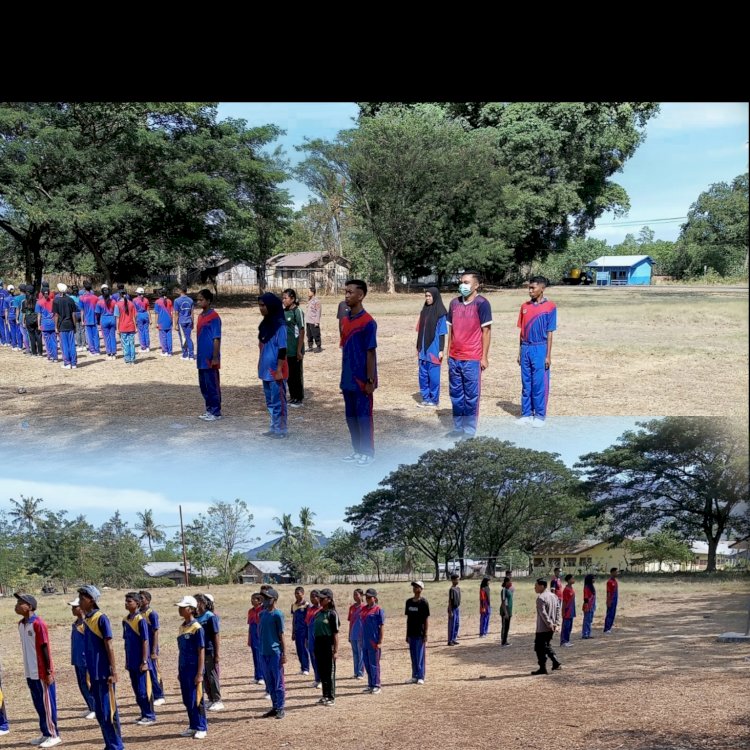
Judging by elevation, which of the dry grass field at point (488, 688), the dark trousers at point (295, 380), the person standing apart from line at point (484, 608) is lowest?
the dry grass field at point (488, 688)

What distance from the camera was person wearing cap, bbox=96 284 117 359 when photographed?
9.09m

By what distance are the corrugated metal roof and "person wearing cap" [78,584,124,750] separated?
378 centimetres

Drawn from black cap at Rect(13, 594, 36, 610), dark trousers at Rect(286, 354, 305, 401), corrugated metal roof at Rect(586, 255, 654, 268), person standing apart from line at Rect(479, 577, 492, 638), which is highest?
corrugated metal roof at Rect(586, 255, 654, 268)

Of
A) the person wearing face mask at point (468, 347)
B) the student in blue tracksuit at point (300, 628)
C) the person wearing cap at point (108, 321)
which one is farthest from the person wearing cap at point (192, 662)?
the person wearing cap at point (108, 321)

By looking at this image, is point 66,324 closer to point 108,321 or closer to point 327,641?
point 108,321

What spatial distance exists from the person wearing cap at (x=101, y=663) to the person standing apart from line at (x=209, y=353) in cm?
173

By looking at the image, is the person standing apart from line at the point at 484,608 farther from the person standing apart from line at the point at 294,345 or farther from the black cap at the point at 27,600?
the black cap at the point at 27,600

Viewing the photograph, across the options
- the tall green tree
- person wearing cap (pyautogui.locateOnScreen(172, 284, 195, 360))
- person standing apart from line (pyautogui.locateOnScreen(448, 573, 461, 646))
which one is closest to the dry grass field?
person standing apart from line (pyautogui.locateOnScreen(448, 573, 461, 646))

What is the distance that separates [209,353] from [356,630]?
208 centimetres

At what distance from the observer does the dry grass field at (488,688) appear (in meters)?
4.40

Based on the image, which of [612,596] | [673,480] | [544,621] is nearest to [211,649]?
[544,621]

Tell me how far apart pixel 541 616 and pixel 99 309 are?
20.4 feet

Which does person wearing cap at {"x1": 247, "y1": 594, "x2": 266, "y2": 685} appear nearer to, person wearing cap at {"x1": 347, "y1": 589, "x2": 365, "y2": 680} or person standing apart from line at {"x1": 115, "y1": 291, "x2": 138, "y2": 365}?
person wearing cap at {"x1": 347, "y1": 589, "x2": 365, "y2": 680}
